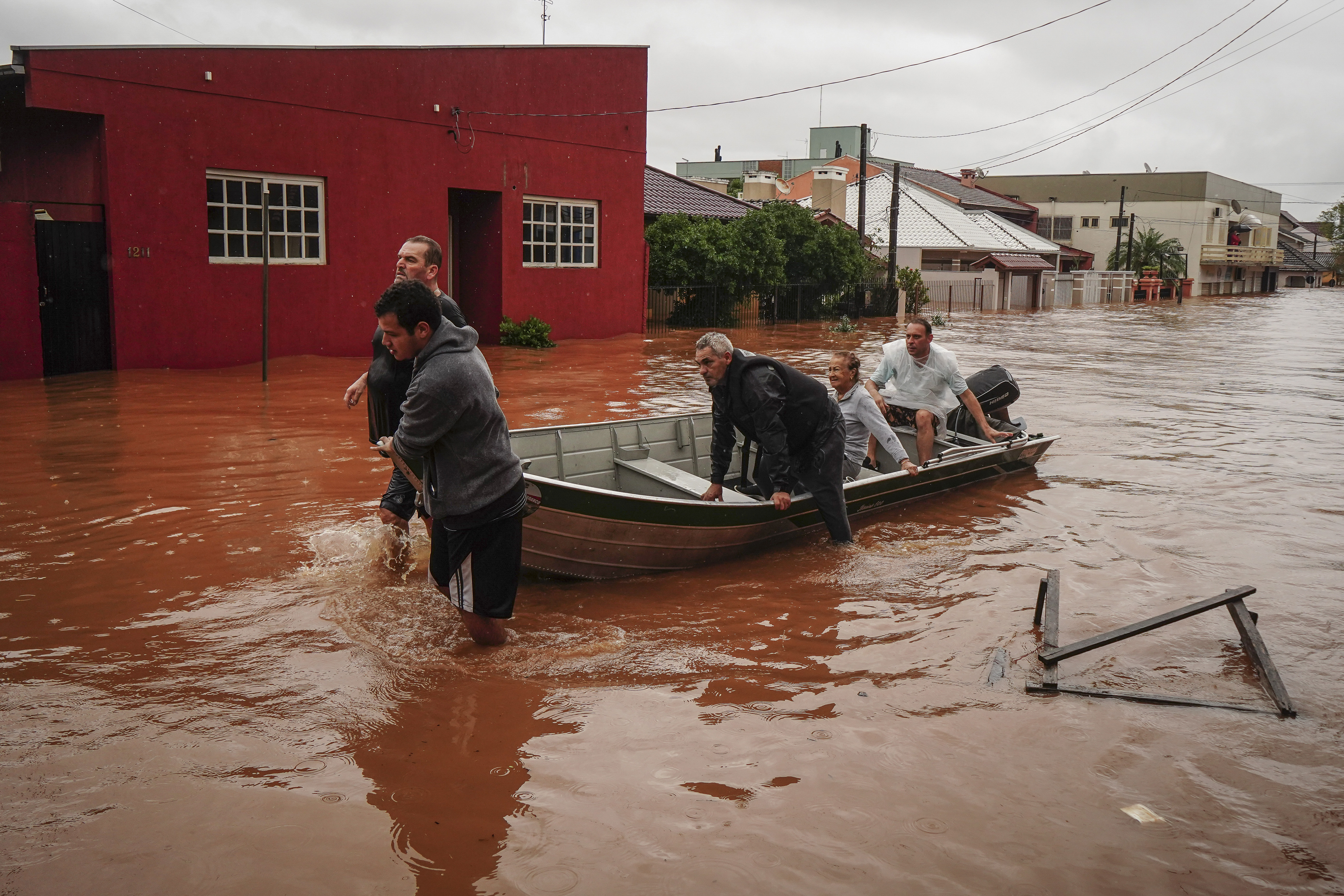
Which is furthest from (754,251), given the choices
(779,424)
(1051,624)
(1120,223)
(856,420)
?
(1120,223)

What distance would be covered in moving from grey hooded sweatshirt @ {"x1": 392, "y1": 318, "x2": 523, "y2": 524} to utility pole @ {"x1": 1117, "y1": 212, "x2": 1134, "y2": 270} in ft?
210

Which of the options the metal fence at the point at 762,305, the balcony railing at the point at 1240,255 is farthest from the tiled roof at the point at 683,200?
the balcony railing at the point at 1240,255

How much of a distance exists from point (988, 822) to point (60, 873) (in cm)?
340

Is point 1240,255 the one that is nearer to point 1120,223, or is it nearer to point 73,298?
point 1120,223

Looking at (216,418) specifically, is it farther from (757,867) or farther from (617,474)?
(757,867)

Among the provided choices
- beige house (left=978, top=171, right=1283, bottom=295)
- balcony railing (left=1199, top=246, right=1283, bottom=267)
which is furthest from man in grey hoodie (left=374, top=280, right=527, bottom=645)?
balcony railing (left=1199, top=246, right=1283, bottom=267)

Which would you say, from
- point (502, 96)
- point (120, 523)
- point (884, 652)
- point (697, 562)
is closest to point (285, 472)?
point (120, 523)

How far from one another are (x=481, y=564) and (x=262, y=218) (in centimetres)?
1282

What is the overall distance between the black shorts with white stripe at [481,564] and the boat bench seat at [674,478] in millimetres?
2886

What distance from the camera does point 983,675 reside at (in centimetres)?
573

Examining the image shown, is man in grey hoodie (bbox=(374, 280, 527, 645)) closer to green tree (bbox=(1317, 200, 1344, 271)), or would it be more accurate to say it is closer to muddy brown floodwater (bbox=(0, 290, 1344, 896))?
muddy brown floodwater (bbox=(0, 290, 1344, 896))

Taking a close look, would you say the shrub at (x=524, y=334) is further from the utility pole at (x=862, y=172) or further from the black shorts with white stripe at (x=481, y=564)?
the utility pole at (x=862, y=172)

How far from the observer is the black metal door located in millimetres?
14250

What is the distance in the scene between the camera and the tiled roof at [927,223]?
46.0 meters
